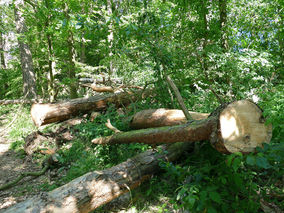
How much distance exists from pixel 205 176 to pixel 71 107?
457 cm

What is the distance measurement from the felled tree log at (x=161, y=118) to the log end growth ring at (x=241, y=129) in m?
1.36

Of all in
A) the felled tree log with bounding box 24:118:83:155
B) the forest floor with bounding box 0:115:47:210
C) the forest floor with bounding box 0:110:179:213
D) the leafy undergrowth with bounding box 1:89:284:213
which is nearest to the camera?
the leafy undergrowth with bounding box 1:89:284:213

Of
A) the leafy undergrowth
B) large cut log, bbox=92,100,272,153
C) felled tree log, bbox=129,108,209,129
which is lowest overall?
the leafy undergrowth

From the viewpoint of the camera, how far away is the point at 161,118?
3.96 m

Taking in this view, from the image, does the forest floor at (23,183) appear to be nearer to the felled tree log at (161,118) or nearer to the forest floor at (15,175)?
the forest floor at (15,175)

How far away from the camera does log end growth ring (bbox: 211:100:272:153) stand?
6.83 feet

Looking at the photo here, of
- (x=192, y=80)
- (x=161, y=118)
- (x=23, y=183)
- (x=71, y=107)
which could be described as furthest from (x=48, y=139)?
Answer: (x=192, y=80)

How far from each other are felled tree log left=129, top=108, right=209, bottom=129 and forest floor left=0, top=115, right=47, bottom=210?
232cm

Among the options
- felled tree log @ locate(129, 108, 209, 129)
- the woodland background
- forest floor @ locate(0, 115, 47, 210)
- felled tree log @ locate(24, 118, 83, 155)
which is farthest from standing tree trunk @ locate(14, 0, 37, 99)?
felled tree log @ locate(129, 108, 209, 129)

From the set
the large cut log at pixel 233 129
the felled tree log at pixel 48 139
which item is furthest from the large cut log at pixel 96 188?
the felled tree log at pixel 48 139

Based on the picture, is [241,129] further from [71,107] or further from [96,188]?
[71,107]

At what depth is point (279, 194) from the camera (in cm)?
230

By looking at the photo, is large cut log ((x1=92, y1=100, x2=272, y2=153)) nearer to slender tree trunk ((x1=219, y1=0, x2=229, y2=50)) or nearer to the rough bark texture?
the rough bark texture

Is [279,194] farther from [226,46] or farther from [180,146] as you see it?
[226,46]
